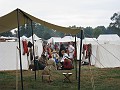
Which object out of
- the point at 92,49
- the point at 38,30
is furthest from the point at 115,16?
the point at 92,49

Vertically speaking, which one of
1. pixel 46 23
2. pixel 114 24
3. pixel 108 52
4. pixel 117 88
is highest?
pixel 114 24

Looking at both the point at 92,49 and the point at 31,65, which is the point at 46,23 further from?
the point at 92,49

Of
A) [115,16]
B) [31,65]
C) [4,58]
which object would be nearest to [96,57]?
[31,65]

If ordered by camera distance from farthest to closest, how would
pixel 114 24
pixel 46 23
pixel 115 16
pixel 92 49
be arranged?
1. pixel 115 16
2. pixel 114 24
3. pixel 92 49
4. pixel 46 23

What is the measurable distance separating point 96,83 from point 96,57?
6999 mm

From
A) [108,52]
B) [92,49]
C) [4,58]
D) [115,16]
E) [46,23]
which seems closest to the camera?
[46,23]

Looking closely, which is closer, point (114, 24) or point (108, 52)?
point (108, 52)

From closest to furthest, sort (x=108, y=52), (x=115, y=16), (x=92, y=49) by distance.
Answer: (x=108, y=52), (x=92, y=49), (x=115, y=16)

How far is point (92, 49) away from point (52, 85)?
911 centimetres

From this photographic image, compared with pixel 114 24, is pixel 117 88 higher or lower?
lower

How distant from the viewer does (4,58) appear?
56.4 feet

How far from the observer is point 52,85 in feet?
39.1

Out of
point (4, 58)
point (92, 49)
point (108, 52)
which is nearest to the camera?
point (4, 58)

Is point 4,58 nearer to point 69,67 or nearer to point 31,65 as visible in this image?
point 31,65
